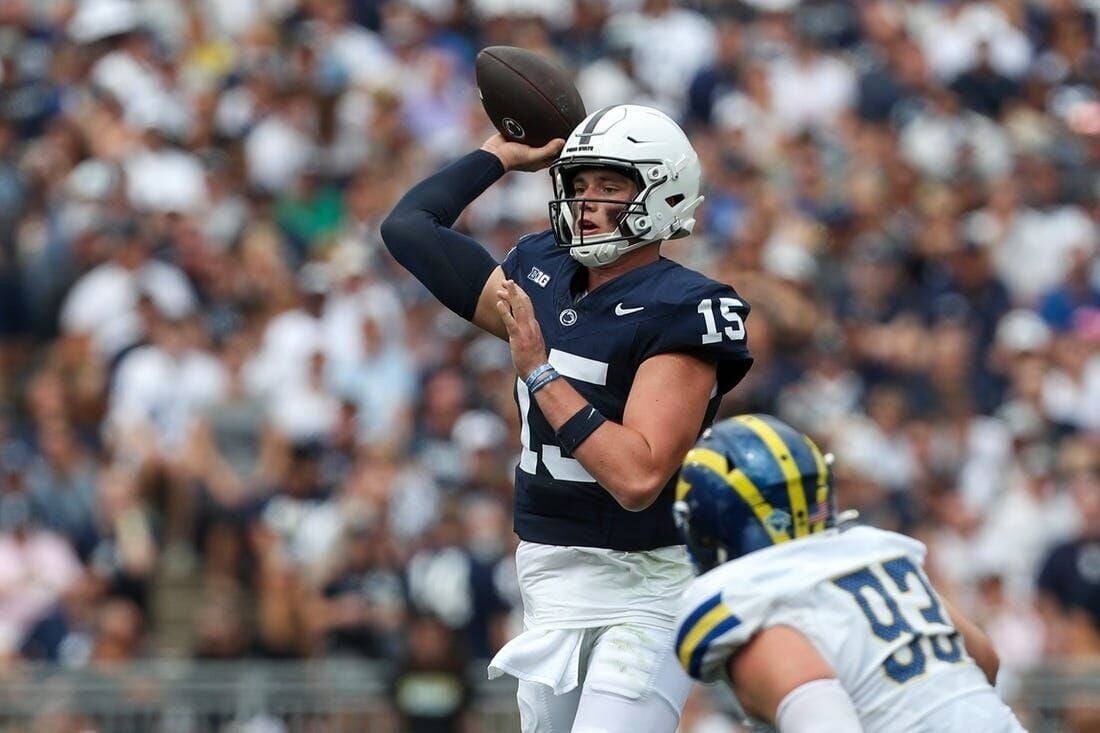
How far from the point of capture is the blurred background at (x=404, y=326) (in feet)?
35.7

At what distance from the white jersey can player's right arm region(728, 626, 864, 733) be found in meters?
0.03

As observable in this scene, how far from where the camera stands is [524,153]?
5.93 metres

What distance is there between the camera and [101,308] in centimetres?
1278

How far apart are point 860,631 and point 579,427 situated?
3.98 ft

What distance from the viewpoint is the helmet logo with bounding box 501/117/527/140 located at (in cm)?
593

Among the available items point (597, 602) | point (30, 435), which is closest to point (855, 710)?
point (597, 602)

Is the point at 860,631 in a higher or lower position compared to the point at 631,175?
lower

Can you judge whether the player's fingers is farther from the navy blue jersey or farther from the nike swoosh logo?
the nike swoosh logo

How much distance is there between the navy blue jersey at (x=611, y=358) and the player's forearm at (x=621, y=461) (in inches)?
7.8

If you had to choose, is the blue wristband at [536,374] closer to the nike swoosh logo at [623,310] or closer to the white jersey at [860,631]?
the nike swoosh logo at [623,310]

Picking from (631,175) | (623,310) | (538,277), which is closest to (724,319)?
(623,310)

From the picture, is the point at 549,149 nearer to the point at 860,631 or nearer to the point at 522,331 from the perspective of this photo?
the point at 522,331

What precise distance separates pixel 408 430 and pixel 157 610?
175cm

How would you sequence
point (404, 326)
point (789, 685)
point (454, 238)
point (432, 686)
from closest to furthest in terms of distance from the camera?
point (789, 685), point (454, 238), point (432, 686), point (404, 326)
